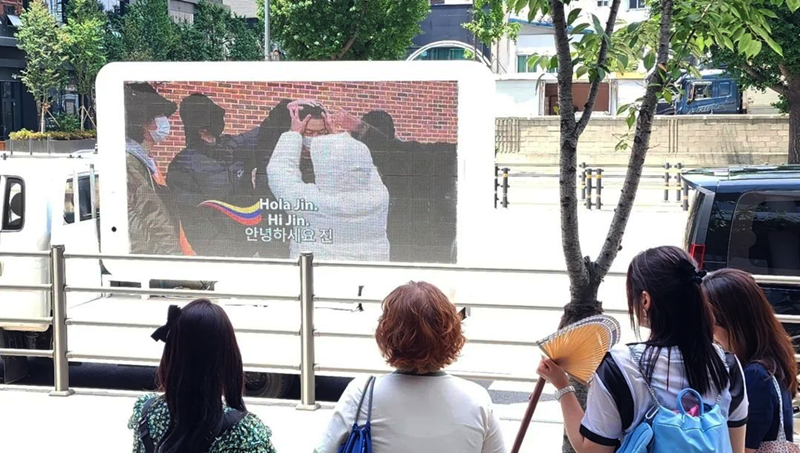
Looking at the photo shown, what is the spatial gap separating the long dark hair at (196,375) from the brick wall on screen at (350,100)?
6191 millimetres

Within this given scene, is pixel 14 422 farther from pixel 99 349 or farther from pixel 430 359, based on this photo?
pixel 430 359

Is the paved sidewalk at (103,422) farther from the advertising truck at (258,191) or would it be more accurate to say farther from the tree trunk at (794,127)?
the tree trunk at (794,127)

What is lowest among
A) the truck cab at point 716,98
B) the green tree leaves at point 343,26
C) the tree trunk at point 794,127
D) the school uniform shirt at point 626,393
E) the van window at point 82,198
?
the school uniform shirt at point 626,393

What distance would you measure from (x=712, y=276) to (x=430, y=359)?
104 cm

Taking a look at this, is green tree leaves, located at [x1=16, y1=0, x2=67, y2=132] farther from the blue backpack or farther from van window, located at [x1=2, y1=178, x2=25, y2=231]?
the blue backpack

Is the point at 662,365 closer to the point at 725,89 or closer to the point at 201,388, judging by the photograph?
the point at 201,388

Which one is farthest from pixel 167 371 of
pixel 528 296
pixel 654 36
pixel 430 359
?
pixel 528 296

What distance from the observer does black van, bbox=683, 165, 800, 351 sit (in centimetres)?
724

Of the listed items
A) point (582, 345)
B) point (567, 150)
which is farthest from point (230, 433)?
point (567, 150)

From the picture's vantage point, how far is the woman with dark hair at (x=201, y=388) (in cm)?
292

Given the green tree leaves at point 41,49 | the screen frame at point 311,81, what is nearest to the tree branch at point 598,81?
the screen frame at point 311,81

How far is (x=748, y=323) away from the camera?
3275mm

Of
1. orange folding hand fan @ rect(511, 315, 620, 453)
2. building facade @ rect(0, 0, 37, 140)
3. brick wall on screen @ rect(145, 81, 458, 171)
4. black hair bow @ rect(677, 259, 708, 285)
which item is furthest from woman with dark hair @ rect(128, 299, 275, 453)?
building facade @ rect(0, 0, 37, 140)

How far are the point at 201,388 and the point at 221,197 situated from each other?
6652 millimetres
